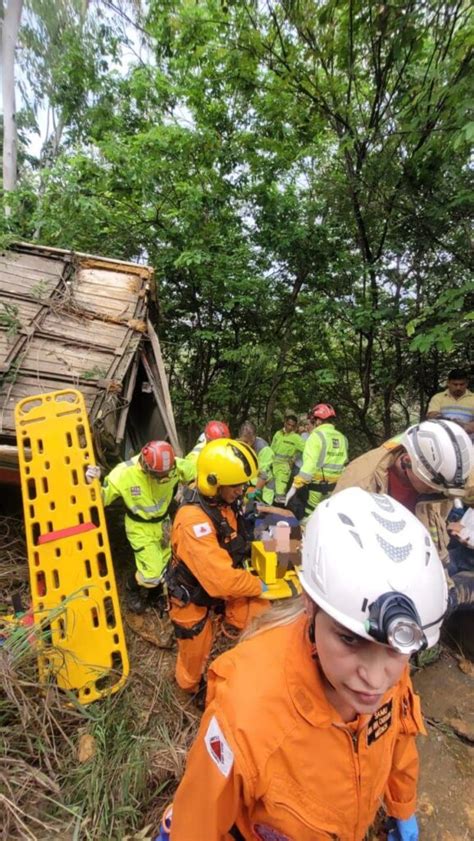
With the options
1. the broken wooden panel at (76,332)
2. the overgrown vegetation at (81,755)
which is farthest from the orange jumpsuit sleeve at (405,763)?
the broken wooden panel at (76,332)

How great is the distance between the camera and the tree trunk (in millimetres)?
9516

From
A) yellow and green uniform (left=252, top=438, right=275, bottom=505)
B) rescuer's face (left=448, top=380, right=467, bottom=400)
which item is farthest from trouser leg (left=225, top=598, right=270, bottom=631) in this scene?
rescuer's face (left=448, top=380, right=467, bottom=400)

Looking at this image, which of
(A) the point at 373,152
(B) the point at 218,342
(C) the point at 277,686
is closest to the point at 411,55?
(A) the point at 373,152

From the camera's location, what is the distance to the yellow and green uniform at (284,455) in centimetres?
732

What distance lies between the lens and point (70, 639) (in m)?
2.74

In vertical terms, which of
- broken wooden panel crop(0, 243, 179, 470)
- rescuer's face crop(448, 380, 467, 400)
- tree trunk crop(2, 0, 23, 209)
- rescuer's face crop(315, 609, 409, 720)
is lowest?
rescuer's face crop(315, 609, 409, 720)

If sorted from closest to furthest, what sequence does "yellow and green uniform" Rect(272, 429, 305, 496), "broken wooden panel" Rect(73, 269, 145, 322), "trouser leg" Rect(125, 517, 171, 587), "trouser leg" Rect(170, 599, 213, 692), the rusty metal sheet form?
"trouser leg" Rect(170, 599, 213, 692) → the rusty metal sheet → "trouser leg" Rect(125, 517, 171, 587) → "broken wooden panel" Rect(73, 269, 145, 322) → "yellow and green uniform" Rect(272, 429, 305, 496)

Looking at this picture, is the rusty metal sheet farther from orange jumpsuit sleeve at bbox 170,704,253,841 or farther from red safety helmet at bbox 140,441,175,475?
orange jumpsuit sleeve at bbox 170,704,253,841

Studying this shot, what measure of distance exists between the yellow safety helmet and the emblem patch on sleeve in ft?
4.86

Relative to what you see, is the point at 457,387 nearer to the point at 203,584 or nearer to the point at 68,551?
the point at 203,584

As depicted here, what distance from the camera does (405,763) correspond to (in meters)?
1.37

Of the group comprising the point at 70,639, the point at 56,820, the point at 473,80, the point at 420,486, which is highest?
the point at 473,80

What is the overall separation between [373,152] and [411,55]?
109 centimetres

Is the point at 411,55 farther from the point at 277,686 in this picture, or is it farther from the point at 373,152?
the point at 277,686
